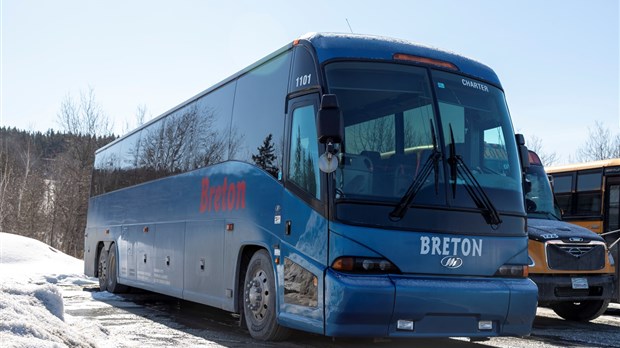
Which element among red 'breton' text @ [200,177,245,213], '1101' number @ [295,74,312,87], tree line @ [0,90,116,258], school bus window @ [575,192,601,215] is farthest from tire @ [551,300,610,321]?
tree line @ [0,90,116,258]

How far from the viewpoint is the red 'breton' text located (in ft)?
31.1

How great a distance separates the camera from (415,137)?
7461 mm

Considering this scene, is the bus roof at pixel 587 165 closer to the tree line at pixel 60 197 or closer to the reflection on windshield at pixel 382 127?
the reflection on windshield at pixel 382 127

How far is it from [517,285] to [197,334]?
420cm

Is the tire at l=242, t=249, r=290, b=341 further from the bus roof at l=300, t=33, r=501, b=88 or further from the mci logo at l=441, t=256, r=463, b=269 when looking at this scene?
the bus roof at l=300, t=33, r=501, b=88

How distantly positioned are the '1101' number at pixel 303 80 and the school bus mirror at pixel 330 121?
0.84m

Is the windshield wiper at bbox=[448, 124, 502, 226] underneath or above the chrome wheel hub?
above

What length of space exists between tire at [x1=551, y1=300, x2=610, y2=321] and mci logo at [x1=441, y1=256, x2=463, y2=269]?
20.6ft

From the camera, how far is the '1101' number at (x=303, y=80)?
7.81 m

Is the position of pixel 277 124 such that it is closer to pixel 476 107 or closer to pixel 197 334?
pixel 476 107

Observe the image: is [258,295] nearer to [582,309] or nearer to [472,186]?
[472,186]

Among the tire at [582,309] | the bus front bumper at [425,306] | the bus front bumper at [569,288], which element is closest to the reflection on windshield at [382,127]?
the bus front bumper at [425,306]

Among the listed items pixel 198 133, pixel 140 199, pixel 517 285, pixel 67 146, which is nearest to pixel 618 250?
pixel 517 285

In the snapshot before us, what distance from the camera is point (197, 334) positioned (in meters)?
9.34
